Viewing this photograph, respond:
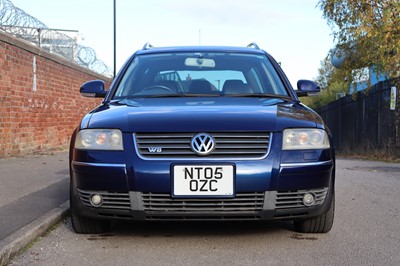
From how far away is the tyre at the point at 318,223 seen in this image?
4266mm

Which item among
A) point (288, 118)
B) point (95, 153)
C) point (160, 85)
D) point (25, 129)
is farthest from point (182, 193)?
point (25, 129)

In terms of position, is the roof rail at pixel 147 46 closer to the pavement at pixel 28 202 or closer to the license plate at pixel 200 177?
the pavement at pixel 28 202

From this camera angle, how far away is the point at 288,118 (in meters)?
3.98

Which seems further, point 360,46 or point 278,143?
point 360,46

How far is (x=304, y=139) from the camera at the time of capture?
12.9 feet

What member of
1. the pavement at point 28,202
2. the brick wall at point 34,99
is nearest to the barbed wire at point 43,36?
the brick wall at point 34,99

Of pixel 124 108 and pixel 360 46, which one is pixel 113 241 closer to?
pixel 124 108

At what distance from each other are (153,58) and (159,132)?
6.04ft

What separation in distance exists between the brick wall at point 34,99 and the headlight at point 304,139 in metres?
8.32

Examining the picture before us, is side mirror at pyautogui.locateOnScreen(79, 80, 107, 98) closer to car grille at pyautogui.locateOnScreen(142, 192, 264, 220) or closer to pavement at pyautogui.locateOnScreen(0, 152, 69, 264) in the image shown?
pavement at pyautogui.locateOnScreen(0, 152, 69, 264)

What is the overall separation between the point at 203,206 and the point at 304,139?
888 millimetres

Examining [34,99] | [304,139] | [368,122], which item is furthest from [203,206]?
[368,122]

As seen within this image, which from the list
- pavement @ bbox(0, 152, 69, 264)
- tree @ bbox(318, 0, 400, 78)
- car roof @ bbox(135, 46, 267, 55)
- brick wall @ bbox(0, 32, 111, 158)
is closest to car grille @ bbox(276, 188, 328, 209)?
pavement @ bbox(0, 152, 69, 264)

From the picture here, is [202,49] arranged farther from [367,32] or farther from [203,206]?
[367,32]
